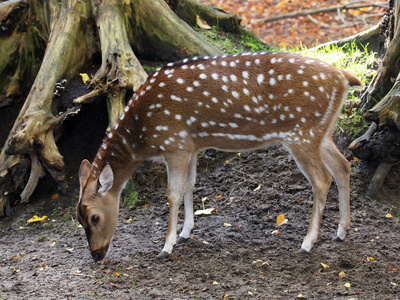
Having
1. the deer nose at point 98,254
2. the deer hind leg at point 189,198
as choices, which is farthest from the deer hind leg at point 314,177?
the deer nose at point 98,254

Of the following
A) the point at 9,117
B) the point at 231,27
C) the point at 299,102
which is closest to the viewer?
the point at 299,102

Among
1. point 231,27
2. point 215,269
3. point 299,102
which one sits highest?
point 299,102

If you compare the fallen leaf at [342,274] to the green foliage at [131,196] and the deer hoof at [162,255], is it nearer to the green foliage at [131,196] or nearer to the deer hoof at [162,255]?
the deer hoof at [162,255]

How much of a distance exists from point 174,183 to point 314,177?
131 cm

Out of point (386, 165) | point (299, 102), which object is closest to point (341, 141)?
point (386, 165)

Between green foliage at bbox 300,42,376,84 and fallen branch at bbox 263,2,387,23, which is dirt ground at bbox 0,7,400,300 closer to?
green foliage at bbox 300,42,376,84

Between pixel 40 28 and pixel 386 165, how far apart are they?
4767mm

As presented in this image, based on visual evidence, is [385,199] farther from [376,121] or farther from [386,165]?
[376,121]

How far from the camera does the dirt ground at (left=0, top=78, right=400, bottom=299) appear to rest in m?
4.24

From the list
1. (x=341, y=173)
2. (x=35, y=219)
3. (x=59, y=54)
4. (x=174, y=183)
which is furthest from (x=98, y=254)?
(x=59, y=54)

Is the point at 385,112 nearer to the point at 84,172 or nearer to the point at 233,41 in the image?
the point at 84,172

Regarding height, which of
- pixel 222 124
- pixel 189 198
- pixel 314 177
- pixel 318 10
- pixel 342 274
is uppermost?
pixel 222 124

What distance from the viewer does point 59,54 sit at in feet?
20.9

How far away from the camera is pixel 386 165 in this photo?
5727 mm
